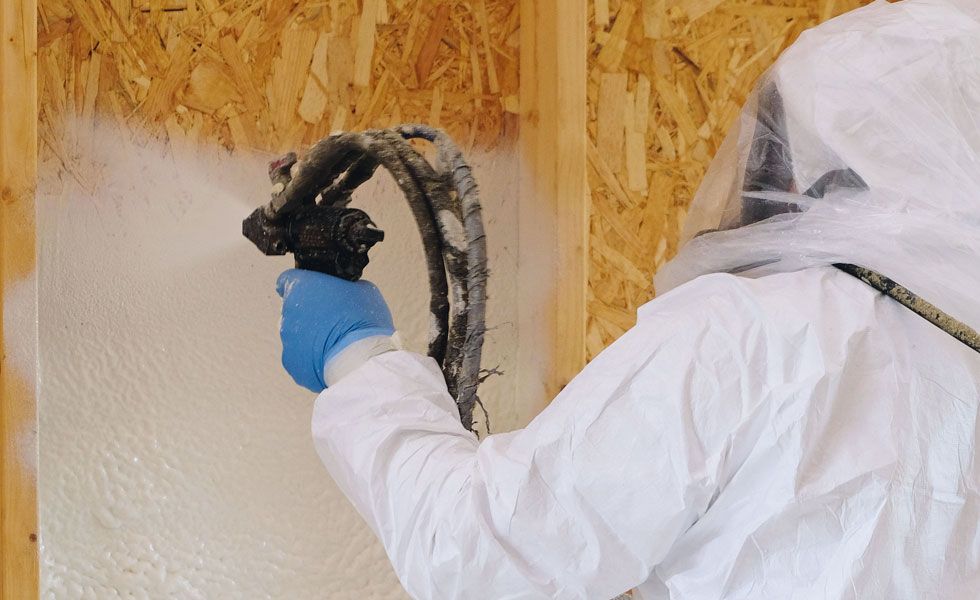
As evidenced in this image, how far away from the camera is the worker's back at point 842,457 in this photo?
2.29ft

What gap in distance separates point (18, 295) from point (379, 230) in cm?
42

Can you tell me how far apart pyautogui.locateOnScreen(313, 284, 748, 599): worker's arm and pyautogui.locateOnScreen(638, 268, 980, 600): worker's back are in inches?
0.7

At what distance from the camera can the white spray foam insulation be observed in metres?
1.13

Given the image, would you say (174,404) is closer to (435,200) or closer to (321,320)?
(321,320)

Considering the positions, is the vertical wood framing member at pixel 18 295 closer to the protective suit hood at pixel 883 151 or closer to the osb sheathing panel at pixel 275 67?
the osb sheathing panel at pixel 275 67

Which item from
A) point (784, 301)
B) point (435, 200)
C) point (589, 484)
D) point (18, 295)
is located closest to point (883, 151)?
point (784, 301)

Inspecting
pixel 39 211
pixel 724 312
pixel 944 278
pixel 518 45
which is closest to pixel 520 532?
pixel 724 312

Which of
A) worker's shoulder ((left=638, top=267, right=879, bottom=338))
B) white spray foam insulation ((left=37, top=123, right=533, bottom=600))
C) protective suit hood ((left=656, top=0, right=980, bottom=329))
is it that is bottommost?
white spray foam insulation ((left=37, top=123, right=533, bottom=600))

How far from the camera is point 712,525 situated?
0.74 metres

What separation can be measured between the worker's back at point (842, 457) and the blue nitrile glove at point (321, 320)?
1.55 ft

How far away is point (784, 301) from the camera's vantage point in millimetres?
731

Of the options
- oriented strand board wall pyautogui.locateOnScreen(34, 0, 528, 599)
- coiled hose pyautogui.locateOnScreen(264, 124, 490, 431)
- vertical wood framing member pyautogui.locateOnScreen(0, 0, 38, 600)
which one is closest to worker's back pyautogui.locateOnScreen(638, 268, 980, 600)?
coiled hose pyautogui.locateOnScreen(264, 124, 490, 431)

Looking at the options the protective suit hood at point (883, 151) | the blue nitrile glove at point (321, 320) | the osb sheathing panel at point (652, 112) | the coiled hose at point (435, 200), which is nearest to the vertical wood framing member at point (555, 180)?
the osb sheathing panel at point (652, 112)

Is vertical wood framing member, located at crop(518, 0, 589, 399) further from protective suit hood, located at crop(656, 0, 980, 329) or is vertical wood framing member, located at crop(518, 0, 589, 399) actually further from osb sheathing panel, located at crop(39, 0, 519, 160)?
protective suit hood, located at crop(656, 0, 980, 329)
